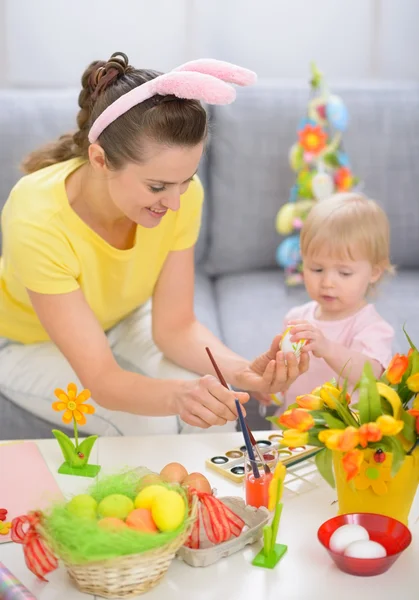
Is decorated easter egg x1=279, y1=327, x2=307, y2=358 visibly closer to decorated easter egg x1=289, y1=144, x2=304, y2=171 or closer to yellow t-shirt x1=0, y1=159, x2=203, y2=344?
yellow t-shirt x1=0, y1=159, x2=203, y2=344

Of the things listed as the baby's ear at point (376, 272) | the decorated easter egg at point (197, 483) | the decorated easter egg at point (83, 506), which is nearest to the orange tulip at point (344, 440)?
the decorated easter egg at point (197, 483)

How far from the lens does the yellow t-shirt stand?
5.72 ft

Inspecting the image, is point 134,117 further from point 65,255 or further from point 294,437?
point 294,437

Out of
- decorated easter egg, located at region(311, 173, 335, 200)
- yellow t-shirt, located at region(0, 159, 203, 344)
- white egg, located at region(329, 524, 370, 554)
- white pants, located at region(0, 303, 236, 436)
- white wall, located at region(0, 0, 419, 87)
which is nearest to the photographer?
white egg, located at region(329, 524, 370, 554)

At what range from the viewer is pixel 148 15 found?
3088 millimetres

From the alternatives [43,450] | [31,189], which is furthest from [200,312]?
[43,450]

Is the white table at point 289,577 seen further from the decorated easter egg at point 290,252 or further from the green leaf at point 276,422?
the decorated easter egg at point 290,252

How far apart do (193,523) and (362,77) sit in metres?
2.49

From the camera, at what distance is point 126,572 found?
107 centimetres

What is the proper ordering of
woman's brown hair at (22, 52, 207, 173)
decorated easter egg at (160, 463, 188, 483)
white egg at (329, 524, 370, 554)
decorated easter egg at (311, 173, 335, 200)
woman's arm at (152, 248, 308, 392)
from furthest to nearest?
decorated easter egg at (311, 173, 335, 200) < woman's arm at (152, 248, 308, 392) < woman's brown hair at (22, 52, 207, 173) < decorated easter egg at (160, 463, 188, 483) < white egg at (329, 524, 370, 554)

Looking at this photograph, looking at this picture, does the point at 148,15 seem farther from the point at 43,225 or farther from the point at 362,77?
the point at 43,225

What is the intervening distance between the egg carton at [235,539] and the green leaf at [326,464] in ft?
0.35

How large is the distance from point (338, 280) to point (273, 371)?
39 centimetres

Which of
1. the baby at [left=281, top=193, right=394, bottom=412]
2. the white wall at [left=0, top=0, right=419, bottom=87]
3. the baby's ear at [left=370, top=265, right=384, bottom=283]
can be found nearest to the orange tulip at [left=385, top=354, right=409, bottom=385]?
the baby at [left=281, top=193, right=394, bottom=412]
